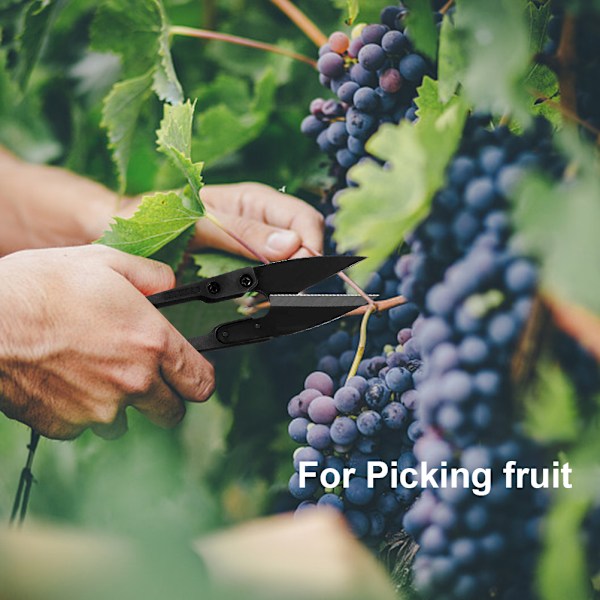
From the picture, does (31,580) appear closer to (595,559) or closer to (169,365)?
(169,365)

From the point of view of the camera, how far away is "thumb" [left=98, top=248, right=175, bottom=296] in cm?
65

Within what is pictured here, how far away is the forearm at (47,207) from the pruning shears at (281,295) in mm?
319

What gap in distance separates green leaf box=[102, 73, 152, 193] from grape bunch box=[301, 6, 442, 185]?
208 millimetres

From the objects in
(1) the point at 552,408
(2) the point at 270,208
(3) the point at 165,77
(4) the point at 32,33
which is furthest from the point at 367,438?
(4) the point at 32,33

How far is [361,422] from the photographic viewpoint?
1.80ft

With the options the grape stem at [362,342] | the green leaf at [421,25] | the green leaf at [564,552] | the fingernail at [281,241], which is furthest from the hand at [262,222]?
the green leaf at [564,552]

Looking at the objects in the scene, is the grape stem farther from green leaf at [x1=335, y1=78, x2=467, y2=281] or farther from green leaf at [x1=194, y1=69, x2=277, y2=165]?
green leaf at [x1=194, y1=69, x2=277, y2=165]

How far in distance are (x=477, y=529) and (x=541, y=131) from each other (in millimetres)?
249

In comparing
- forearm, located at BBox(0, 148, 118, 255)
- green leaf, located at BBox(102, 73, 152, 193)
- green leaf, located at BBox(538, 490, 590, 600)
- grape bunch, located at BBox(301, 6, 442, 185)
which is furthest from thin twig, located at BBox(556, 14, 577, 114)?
forearm, located at BBox(0, 148, 118, 255)

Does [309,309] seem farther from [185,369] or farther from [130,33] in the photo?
[130,33]

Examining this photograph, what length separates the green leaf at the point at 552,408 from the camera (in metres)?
0.41

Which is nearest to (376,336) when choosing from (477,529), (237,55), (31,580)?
(477,529)

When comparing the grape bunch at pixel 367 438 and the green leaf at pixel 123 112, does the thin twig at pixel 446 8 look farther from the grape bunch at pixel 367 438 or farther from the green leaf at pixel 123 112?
the green leaf at pixel 123 112

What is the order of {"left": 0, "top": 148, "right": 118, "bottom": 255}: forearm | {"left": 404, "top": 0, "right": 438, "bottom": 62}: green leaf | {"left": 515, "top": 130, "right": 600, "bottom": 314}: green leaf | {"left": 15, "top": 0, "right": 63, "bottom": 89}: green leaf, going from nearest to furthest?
1. {"left": 515, "top": 130, "right": 600, "bottom": 314}: green leaf
2. {"left": 404, "top": 0, "right": 438, "bottom": 62}: green leaf
3. {"left": 15, "top": 0, "right": 63, "bottom": 89}: green leaf
4. {"left": 0, "top": 148, "right": 118, "bottom": 255}: forearm
